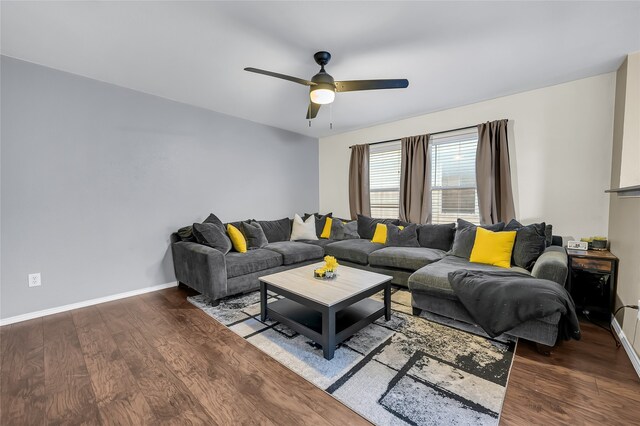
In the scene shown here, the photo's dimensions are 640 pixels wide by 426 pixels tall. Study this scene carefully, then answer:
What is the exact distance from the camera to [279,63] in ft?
8.41

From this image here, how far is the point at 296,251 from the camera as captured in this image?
379 cm

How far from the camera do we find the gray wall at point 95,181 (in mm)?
2557

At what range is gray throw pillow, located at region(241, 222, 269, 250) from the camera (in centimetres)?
390

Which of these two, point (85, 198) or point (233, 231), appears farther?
point (233, 231)

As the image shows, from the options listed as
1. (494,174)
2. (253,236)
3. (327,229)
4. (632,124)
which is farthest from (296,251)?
(632,124)

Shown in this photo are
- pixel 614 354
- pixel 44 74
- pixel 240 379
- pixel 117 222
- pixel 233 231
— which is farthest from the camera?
pixel 233 231

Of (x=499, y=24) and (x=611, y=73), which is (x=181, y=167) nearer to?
(x=499, y=24)

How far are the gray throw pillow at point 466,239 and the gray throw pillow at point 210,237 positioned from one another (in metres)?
2.86

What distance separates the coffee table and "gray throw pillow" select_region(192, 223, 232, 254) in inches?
43.7

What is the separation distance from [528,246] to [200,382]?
10.3 ft

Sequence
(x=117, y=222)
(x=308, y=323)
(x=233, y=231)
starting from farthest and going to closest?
1. (x=233, y=231)
2. (x=117, y=222)
3. (x=308, y=323)

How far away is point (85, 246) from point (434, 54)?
4103mm

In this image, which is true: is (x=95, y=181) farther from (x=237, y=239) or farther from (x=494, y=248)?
(x=494, y=248)

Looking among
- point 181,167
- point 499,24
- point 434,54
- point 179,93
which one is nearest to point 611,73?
point 499,24
